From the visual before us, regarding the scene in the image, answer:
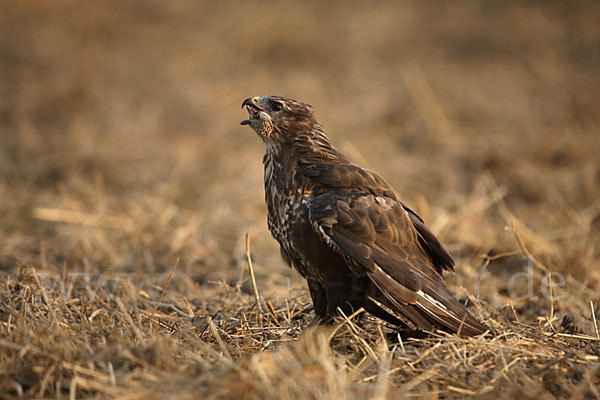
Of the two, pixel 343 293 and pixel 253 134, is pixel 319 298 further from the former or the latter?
pixel 253 134

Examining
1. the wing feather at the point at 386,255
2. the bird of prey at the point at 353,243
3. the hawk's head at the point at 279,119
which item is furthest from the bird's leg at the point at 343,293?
the hawk's head at the point at 279,119

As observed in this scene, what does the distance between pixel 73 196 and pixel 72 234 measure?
839 millimetres

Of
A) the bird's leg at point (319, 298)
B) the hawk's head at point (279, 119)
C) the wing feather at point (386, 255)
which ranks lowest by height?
the bird's leg at point (319, 298)

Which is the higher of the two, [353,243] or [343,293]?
[353,243]

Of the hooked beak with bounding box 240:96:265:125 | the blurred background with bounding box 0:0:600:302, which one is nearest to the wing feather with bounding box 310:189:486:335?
the hooked beak with bounding box 240:96:265:125

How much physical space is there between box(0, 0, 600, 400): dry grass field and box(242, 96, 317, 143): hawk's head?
875 mm

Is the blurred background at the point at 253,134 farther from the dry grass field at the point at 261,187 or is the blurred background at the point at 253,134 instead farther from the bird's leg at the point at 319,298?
the bird's leg at the point at 319,298

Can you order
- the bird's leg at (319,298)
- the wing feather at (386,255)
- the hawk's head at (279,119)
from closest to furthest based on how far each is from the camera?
the wing feather at (386,255), the bird's leg at (319,298), the hawk's head at (279,119)

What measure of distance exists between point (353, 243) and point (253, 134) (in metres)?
5.20

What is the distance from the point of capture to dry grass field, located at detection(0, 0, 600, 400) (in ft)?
8.61

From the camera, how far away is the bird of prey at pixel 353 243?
2960 mm

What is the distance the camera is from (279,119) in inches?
138

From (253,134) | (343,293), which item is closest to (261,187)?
(253,134)

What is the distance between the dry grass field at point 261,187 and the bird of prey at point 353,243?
16 centimetres
